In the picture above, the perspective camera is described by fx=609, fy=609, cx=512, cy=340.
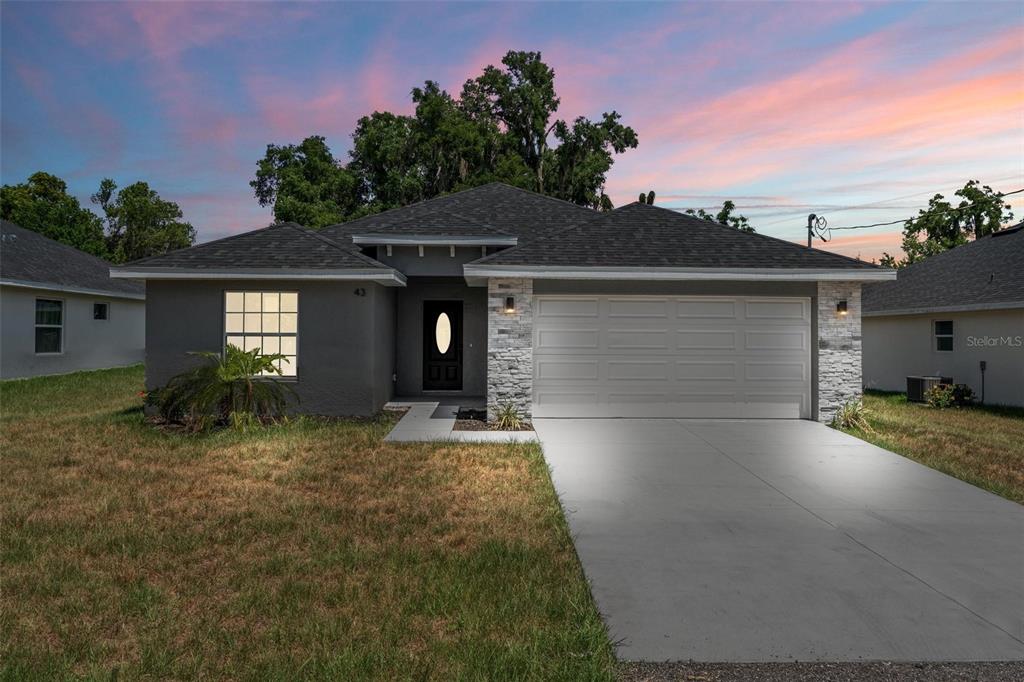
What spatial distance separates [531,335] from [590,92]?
24.4m

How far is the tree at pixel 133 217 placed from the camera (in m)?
50.6

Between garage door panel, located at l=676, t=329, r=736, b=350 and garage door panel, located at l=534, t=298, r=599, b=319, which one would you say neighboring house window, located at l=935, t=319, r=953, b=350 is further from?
garage door panel, located at l=534, t=298, r=599, b=319

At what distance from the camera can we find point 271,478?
23.2ft

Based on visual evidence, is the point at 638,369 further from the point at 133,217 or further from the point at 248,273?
the point at 133,217

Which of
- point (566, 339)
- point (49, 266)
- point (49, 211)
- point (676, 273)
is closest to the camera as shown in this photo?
point (676, 273)

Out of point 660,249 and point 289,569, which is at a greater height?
point 660,249

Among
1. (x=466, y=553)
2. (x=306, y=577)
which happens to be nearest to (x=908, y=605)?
(x=466, y=553)

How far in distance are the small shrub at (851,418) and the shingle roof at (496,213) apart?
752 cm

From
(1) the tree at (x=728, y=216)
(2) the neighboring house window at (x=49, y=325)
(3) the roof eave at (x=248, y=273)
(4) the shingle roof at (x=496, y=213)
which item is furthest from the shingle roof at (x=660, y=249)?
(1) the tree at (x=728, y=216)

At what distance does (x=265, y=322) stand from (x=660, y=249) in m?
7.61

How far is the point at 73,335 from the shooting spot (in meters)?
19.7

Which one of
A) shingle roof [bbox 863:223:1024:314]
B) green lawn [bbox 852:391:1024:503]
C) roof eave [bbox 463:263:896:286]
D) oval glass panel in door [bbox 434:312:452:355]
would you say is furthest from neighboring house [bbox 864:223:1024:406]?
oval glass panel in door [bbox 434:312:452:355]

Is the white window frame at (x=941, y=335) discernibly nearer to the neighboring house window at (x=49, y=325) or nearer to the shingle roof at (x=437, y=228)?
the shingle roof at (x=437, y=228)

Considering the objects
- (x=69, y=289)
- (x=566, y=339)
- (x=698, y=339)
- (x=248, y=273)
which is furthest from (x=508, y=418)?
(x=69, y=289)
